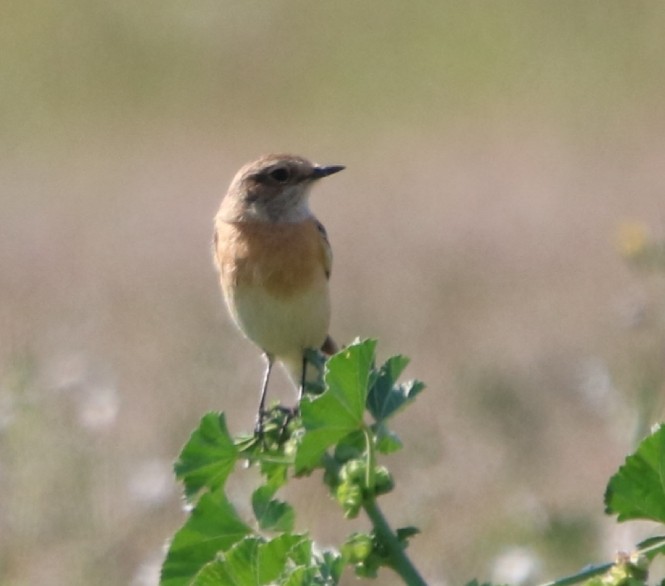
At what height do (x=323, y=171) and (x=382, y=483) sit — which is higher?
(x=323, y=171)

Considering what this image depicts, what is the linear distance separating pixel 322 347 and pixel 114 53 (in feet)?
64.8

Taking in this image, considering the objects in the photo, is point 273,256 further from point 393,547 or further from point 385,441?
point 393,547

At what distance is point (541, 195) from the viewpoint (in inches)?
645

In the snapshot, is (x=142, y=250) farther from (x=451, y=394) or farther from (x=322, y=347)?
(x=322, y=347)

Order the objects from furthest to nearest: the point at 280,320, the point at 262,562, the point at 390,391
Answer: the point at 280,320
the point at 390,391
the point at 262,562

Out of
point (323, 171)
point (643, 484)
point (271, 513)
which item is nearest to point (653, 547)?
point (643, 484)

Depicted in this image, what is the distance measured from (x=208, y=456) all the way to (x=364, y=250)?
1241cm

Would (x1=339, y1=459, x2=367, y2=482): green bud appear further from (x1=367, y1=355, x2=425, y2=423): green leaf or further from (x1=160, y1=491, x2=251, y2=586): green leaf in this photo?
(x1=160, y1=491, x2=251, y2=586): green leaf

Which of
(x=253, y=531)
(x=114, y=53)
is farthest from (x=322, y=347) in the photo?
(x=114, y=53)

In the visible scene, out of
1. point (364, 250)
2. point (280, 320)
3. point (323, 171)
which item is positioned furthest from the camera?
point (364, 250)

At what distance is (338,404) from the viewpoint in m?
2.26

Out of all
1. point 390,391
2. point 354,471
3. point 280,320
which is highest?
point 280,320

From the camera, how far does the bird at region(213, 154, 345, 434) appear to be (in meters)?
5.35

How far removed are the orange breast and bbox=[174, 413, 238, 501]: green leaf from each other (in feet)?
9.65
